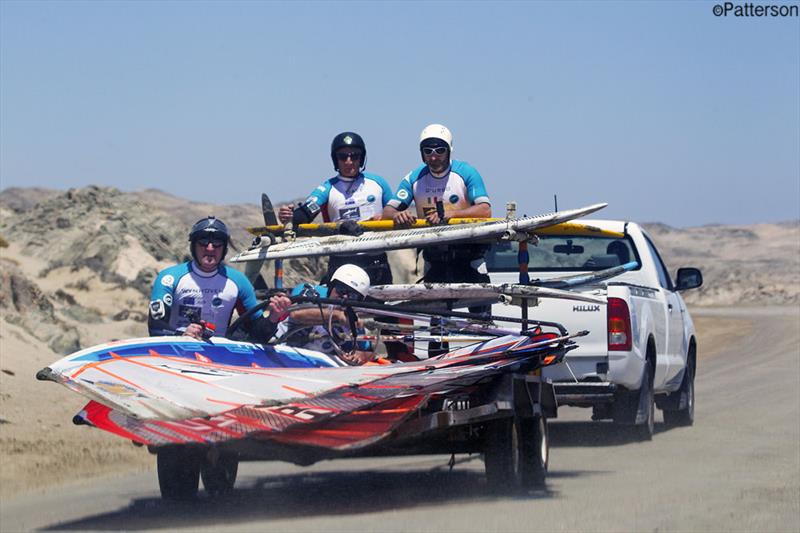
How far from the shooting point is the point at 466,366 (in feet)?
29.1

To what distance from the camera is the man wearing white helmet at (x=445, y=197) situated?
1180 centimetres

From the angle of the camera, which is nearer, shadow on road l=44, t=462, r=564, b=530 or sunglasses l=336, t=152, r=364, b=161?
shadow on road l=44, t=462, r=564, b=530

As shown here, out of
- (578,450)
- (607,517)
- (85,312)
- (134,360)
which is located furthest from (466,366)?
(85,312)

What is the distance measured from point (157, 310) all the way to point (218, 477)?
1247 millimetres

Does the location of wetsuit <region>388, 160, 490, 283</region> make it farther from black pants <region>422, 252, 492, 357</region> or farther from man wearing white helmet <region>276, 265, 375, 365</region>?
man wearing white helmet <region>276, 265, 375, 365</region>

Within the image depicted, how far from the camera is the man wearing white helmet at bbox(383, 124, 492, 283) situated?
11.8 meters

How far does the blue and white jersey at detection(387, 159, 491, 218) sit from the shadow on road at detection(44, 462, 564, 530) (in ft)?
7.94

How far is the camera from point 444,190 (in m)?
12.2

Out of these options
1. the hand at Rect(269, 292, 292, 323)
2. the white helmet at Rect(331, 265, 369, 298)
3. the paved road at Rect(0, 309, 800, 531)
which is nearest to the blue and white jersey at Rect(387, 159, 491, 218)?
the white helmet at Rect(331, 265, 369, 298)

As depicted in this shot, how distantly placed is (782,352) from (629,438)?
482 inches

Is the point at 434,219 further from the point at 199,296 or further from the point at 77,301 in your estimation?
the point at 77,301

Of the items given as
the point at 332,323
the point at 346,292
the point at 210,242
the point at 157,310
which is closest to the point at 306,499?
the point at 332,323

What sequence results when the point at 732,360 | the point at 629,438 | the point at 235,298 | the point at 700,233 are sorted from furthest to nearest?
the point at 700,233
the point at 732,360
the point at 629,438
the point at 235,298

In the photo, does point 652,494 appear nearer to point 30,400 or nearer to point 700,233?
point 30,400
